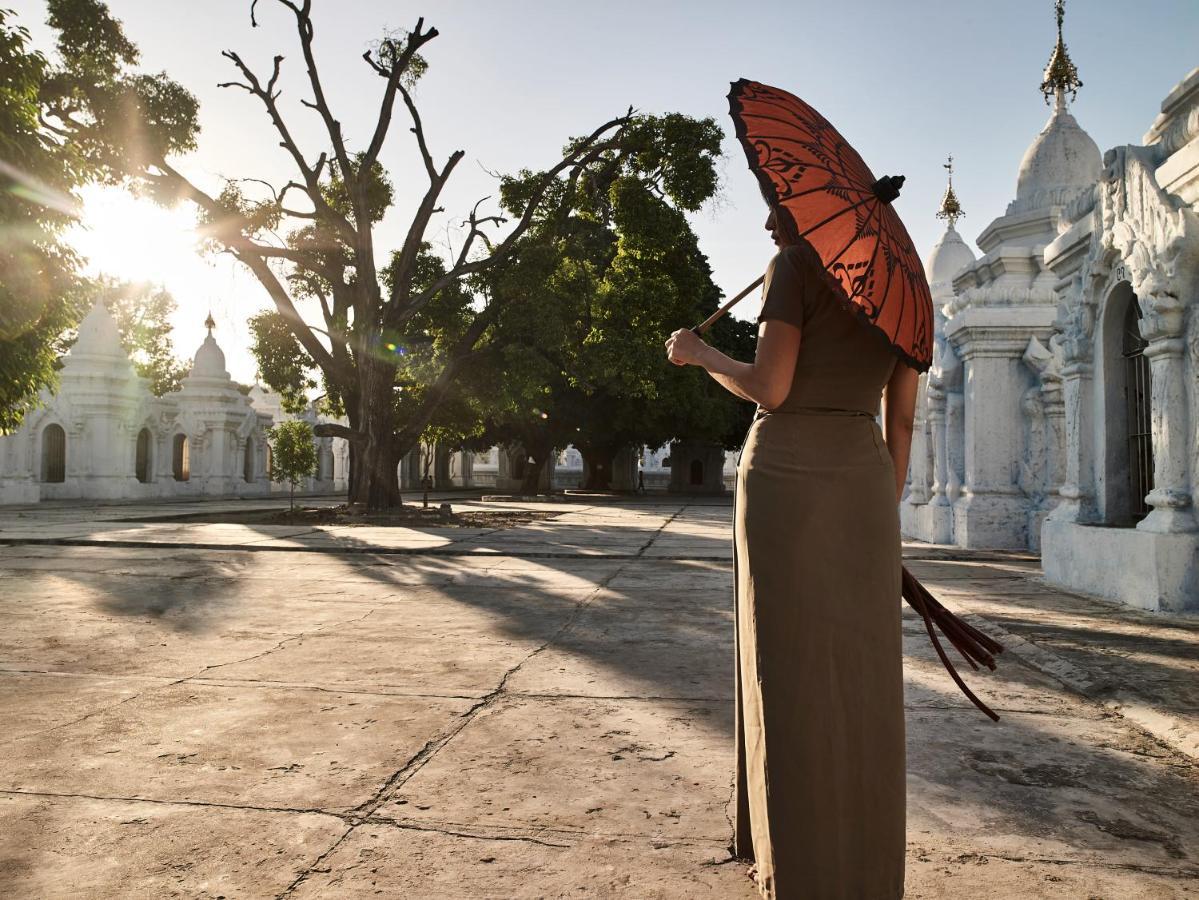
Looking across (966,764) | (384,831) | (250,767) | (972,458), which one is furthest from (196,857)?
(972,458)

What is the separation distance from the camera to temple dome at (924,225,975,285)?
1666cm

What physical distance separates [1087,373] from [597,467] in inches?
1172

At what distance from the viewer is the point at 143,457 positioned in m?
27.0

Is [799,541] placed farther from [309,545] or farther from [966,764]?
[309,545]

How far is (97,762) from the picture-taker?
102 inches

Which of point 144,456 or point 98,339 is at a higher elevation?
point 98,339

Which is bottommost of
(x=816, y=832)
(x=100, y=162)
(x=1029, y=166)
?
(x=816, y=832)

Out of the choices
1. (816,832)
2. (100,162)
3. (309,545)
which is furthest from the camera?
(100,162)

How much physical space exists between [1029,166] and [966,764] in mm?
11260

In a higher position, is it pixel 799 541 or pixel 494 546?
pixel 799 541

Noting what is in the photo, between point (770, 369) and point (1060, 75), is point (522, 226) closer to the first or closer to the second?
point (1060, 75)

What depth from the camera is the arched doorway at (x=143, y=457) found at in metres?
26.4

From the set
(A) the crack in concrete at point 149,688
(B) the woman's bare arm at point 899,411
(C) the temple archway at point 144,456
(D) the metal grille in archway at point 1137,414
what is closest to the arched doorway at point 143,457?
(C) the temple archway at point 144,456

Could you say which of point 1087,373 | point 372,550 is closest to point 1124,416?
point 1087,373
